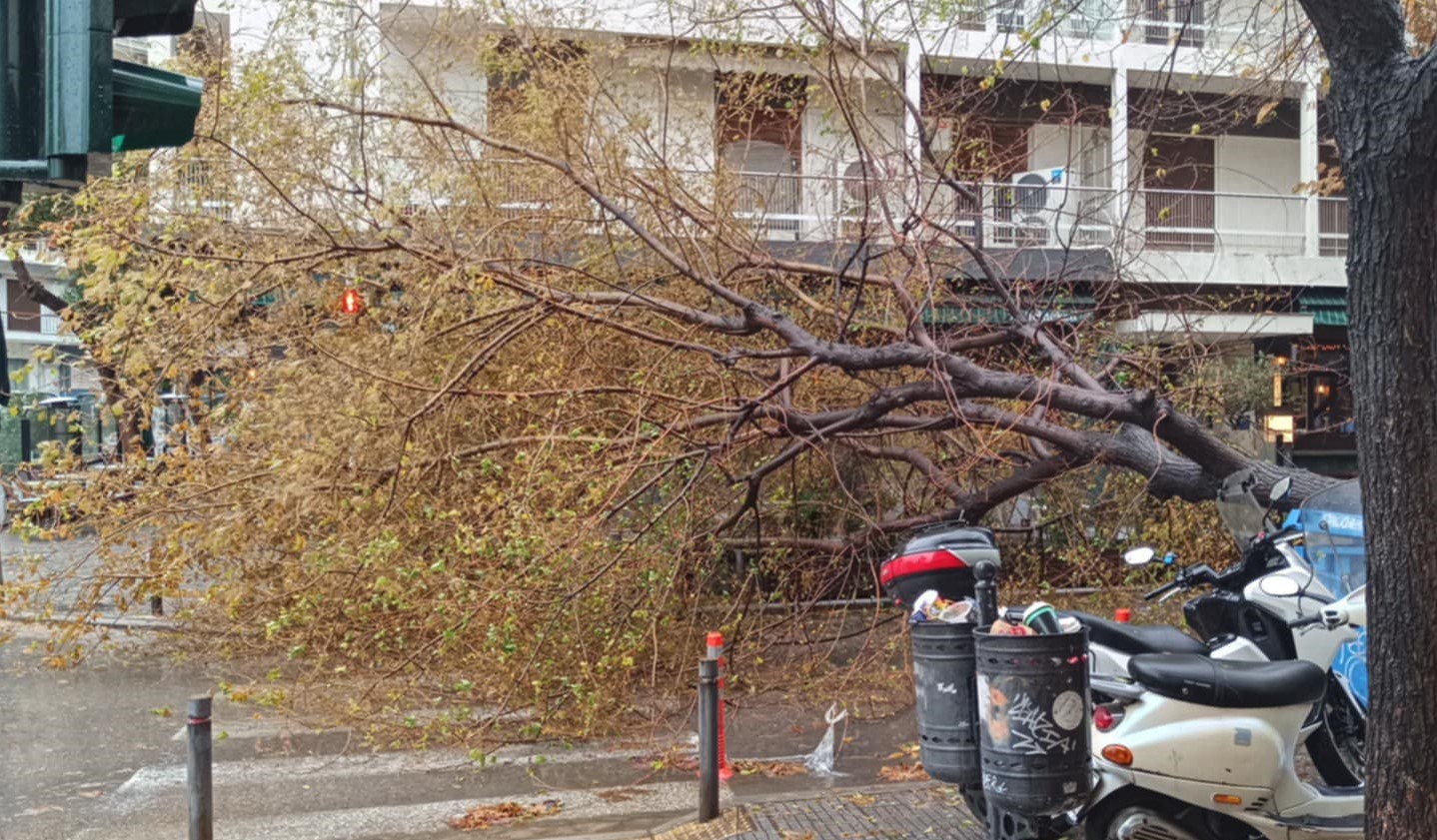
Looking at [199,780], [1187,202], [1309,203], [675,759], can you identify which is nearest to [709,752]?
[675,759]

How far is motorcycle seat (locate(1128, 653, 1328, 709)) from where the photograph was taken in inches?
185

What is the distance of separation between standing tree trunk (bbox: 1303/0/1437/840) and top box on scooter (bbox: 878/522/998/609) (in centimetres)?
144

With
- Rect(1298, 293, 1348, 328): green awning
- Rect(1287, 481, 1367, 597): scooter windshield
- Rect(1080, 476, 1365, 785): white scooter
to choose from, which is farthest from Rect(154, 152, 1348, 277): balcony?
Rect(1298, 293, 1348, 328): green awning

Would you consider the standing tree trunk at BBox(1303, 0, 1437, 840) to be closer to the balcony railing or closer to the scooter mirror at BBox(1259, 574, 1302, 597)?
the scooter mirror at BBox(1259, 574, 1302, 597)

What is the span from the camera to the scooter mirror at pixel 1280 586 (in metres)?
5.15

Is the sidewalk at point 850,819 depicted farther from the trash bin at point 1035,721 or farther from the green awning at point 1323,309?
the green awning at point 1323,309

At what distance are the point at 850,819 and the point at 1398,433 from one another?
345 centimetres

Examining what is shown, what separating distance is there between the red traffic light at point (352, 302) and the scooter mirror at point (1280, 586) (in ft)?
20.9

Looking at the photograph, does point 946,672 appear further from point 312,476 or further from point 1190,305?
point 1190,305

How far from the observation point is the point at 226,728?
8664 mm

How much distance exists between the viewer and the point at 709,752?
6.21 meters

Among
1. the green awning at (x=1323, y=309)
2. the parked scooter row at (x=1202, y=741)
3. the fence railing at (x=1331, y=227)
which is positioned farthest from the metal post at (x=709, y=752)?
the fence railing at (x=1331, y=227)

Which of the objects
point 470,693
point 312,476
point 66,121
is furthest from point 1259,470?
point 66,121

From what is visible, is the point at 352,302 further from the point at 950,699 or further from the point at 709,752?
the point at 950,699
